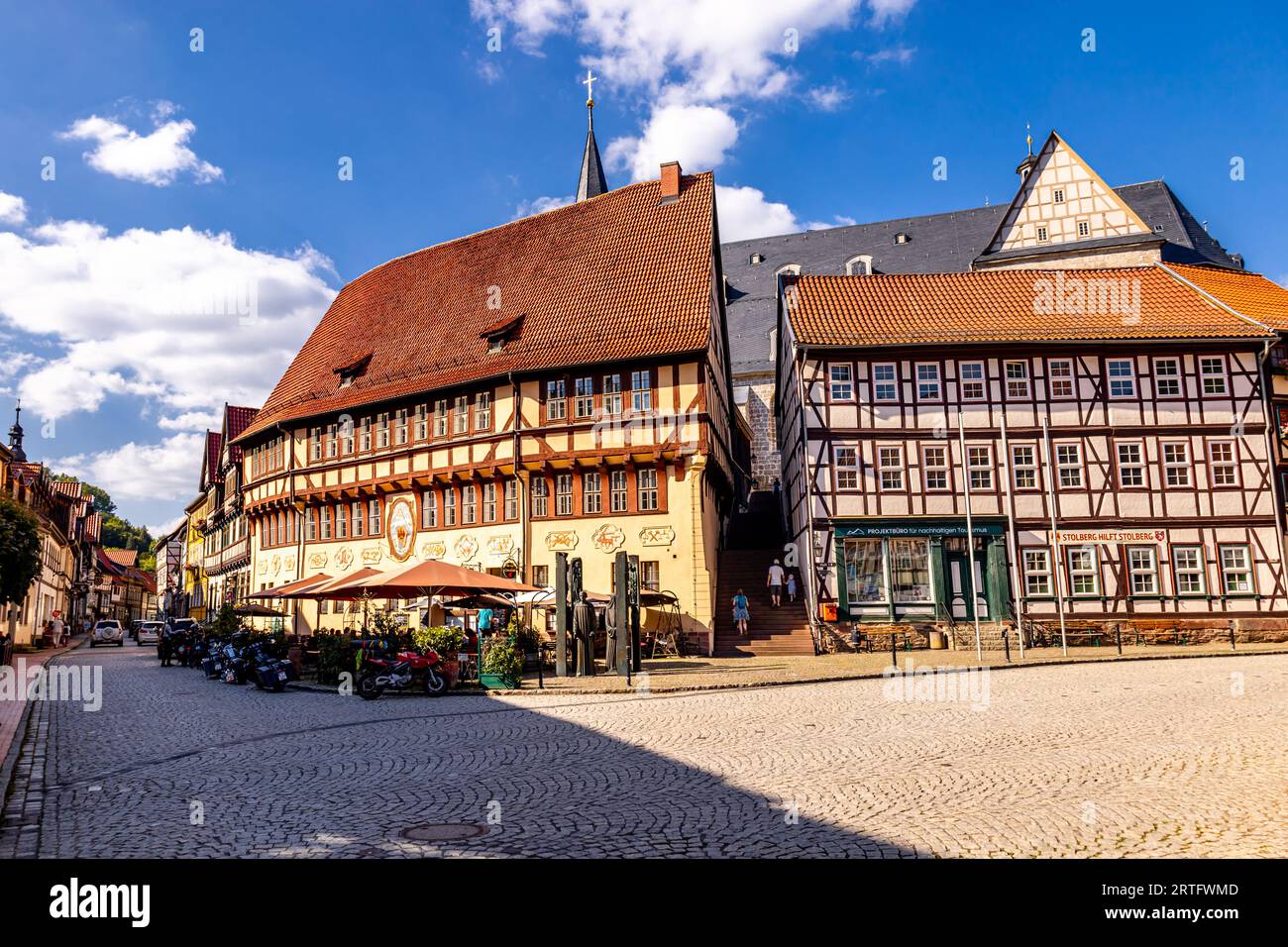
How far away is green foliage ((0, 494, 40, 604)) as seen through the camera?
2473 cm

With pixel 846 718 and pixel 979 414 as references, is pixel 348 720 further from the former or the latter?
pixel 979 414

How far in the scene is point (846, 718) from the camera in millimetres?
12578

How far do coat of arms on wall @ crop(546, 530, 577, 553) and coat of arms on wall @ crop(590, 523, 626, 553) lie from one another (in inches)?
24.7

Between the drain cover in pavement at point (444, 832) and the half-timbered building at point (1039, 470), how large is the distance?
2101 cm

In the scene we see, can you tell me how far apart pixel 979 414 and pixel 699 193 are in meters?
13.0

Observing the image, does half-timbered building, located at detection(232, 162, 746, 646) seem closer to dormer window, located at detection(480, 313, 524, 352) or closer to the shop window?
dormer window, located at detection(480, 313, 524, 352)

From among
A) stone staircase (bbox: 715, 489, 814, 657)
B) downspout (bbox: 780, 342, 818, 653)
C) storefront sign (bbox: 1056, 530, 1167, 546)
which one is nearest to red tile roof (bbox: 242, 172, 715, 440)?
downspout (bbox: 780, 342, 818, 653)

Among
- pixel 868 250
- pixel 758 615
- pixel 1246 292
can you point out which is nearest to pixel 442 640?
pixel 758 615

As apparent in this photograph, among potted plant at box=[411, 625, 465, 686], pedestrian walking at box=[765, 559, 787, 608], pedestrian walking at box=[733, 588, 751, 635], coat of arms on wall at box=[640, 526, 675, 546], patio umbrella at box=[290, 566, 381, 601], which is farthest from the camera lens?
pedestrian walking at box=[765, 559, 787, 608]

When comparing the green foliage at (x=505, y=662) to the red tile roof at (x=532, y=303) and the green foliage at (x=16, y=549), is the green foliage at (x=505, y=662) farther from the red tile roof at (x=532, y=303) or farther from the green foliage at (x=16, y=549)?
the green foliage at (x=16, y=549)

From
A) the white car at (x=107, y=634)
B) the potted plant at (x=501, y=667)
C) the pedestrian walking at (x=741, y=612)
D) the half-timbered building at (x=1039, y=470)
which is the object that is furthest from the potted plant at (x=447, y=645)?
the white car at (x=107, y=634)

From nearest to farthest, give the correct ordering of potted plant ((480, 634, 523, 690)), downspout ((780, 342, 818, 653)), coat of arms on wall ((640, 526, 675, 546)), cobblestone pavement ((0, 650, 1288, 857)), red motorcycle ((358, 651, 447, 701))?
cobblestone pavement ((0, 650, 1288, 857)) < red motorcycle ((358, 651, 447, 701)) < potted plant ((480, 634, 523, 690)) < downspout ((780, 342, 818, 653)) < coat of arms on wall ((640, 526, 675, 546))

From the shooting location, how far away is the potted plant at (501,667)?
18453 mm

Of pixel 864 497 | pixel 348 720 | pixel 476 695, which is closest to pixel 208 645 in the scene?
pixel 476 695
